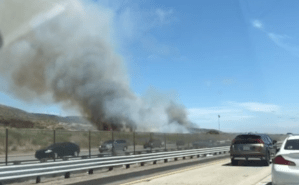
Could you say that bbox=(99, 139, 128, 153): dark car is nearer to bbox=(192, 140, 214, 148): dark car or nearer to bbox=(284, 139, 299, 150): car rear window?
bbox=(284, 139, 299, 150): car rear window

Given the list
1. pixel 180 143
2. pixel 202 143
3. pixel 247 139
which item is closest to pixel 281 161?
pixel 247 139

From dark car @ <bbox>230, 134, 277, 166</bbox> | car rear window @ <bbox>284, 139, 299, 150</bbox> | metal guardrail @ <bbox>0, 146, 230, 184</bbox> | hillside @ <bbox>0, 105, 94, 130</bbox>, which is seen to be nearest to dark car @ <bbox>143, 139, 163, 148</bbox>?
metal guardrail @ <bbox>0, 146, 230, 184</bbox>

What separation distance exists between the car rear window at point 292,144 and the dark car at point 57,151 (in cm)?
827

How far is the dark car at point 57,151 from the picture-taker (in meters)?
14.1

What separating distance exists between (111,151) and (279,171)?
36.1 ft

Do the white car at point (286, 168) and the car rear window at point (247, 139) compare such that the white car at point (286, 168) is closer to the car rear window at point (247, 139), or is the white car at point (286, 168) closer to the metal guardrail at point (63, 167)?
the metal guardrail at point (63, 167)

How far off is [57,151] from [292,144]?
8996 mm

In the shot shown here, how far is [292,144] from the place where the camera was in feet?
31.8

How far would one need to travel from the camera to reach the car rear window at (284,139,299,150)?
31.1 feet

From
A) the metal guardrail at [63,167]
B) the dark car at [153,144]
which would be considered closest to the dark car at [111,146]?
the metal guardrail at [63,167]

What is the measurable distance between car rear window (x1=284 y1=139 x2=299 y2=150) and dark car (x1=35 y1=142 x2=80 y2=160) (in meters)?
8.27

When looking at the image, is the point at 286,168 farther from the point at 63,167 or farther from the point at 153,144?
the point at 153,144

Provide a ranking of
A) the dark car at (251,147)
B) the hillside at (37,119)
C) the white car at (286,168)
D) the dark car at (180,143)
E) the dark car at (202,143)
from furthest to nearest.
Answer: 1. the hillside at (37,119)
2. the dark car at (202,143)
3. the dark car at (180,143)
4. the dark car at (251,147)
5. the white car at (286,168)

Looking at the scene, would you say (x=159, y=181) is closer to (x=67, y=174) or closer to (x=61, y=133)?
(x=67, y=174)
